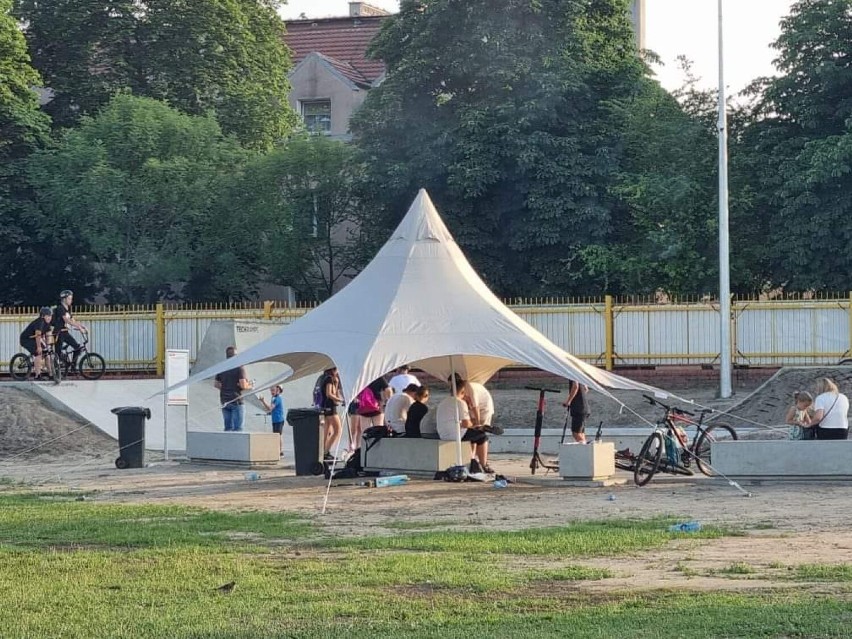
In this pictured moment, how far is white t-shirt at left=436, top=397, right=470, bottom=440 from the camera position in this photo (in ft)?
66.6

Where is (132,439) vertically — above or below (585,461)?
below

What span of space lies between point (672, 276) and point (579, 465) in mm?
19253

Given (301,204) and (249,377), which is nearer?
(249,377)

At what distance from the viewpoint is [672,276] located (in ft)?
125

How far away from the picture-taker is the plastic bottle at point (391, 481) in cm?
1986

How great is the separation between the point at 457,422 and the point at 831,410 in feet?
15.8

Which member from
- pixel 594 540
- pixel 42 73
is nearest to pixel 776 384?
pixel 594 540

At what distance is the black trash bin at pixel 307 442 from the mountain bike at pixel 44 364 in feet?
31.8

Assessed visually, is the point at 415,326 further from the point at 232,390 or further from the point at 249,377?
the point at 249,377

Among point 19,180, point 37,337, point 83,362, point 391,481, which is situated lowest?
point 391,481

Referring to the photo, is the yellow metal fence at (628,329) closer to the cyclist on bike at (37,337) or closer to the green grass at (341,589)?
the cyclist on bike at (37,337)

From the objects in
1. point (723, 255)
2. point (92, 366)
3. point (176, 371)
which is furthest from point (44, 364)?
point (723, 255)

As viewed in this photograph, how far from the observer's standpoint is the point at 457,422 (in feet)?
66.6

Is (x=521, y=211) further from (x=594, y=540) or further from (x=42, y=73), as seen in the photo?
(x=594, y=540)
